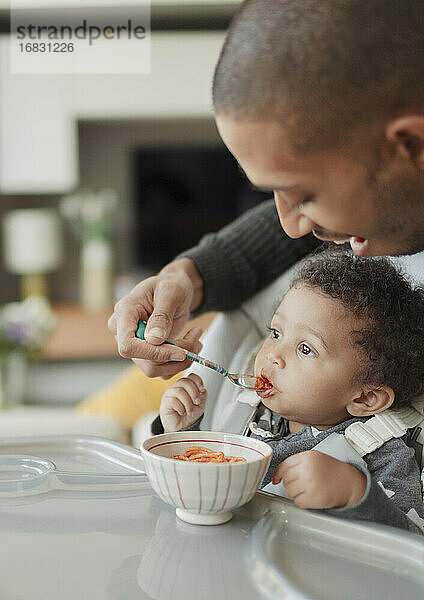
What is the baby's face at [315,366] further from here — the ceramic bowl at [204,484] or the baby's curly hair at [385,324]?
the ceramic bowl at [204,484]

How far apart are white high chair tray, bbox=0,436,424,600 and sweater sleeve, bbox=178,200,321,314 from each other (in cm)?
44

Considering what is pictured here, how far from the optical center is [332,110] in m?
0.59

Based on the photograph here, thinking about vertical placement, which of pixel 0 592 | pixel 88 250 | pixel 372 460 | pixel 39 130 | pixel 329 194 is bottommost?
pixel 88 250

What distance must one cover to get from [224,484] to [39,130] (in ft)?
12.2

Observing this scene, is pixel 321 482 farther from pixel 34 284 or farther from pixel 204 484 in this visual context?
pixel 34 284

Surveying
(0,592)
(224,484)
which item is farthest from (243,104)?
(0,592)

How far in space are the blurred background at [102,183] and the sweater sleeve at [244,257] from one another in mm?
2615

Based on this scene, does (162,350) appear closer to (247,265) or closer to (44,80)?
(247,265)

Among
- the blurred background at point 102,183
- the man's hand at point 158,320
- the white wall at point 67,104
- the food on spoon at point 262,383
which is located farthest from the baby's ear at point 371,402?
the white wall at point 67,104

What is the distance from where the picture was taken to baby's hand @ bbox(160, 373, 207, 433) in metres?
0.92

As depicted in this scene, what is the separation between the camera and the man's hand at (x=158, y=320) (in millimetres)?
857

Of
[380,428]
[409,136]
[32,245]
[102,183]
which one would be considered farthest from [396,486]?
[102,183]

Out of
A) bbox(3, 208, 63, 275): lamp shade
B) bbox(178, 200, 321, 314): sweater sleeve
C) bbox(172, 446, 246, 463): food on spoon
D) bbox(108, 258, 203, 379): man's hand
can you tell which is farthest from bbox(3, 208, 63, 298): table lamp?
bbox(172, 446, 246, 463): food on spoon

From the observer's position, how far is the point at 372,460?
2.81 feet
